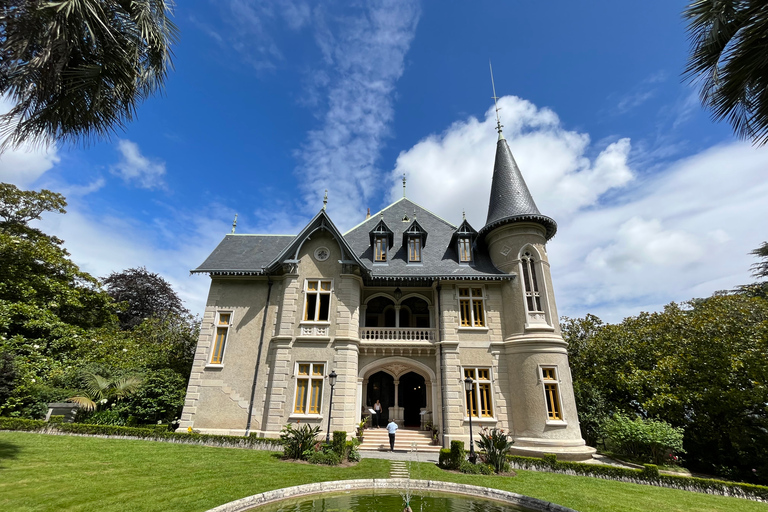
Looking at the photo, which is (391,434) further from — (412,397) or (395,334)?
(412,397)

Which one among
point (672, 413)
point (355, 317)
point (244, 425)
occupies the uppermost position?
point (355, 317)

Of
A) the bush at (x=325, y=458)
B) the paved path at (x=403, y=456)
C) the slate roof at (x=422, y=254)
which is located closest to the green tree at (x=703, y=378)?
the slate roof at (x=422, y=254)

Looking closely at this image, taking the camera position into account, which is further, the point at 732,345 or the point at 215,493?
the point at 732,345

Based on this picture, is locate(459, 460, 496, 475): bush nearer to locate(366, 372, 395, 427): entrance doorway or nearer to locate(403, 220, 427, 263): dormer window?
locate(366, 372, 395, 427): entrance doorway

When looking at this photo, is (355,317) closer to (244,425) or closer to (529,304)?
(244,425)

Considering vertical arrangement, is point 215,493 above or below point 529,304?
below

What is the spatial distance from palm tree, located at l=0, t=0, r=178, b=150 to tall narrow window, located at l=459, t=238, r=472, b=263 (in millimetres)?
16560

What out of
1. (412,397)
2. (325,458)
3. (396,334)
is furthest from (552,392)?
(325,458)

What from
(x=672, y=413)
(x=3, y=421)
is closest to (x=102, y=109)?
(x=3, y=421)

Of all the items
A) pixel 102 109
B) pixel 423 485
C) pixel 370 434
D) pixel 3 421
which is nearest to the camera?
pixel 102 109

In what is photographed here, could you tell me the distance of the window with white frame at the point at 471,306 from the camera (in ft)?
61.2

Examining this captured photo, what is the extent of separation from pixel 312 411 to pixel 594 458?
14149 mm

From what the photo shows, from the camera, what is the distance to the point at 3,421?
14555 mm

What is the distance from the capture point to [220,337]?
18.4 meters
